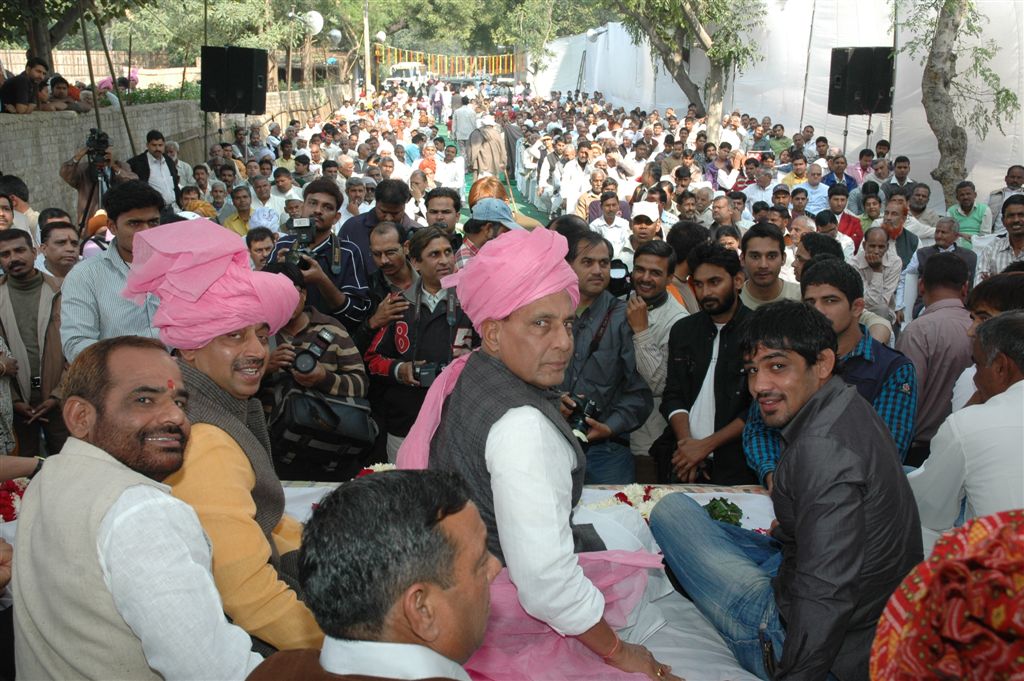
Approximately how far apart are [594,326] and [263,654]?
260 centimetres

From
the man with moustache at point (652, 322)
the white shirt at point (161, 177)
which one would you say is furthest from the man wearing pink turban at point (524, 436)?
the white shirt at point (161, 177)

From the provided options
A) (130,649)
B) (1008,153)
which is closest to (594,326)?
(130,649)

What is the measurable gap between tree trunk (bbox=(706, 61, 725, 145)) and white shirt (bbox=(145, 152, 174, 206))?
43.5 feet

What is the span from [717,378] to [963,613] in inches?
126

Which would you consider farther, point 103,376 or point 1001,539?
point 103,376

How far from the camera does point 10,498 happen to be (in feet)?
12.7

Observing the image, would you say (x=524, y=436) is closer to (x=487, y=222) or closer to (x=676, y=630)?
(x=676, y=630)

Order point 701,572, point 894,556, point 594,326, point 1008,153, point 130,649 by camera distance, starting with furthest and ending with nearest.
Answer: point 1008,153, point 594,326, point 701,572, point 894,556, point 130,649

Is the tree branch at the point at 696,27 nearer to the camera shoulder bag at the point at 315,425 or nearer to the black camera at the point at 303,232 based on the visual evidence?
the black camera at the point at 303,232

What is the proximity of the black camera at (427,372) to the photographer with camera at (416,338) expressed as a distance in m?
0.06

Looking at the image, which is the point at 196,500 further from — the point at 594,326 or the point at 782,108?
the point at 782,108

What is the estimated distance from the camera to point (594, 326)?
4.56 meters

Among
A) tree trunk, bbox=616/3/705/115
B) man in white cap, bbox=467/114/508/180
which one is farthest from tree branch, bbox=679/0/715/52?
man in white cap, bbox=467/114/508/180

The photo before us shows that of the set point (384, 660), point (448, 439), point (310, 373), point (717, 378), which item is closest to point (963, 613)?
point (384, 660)
